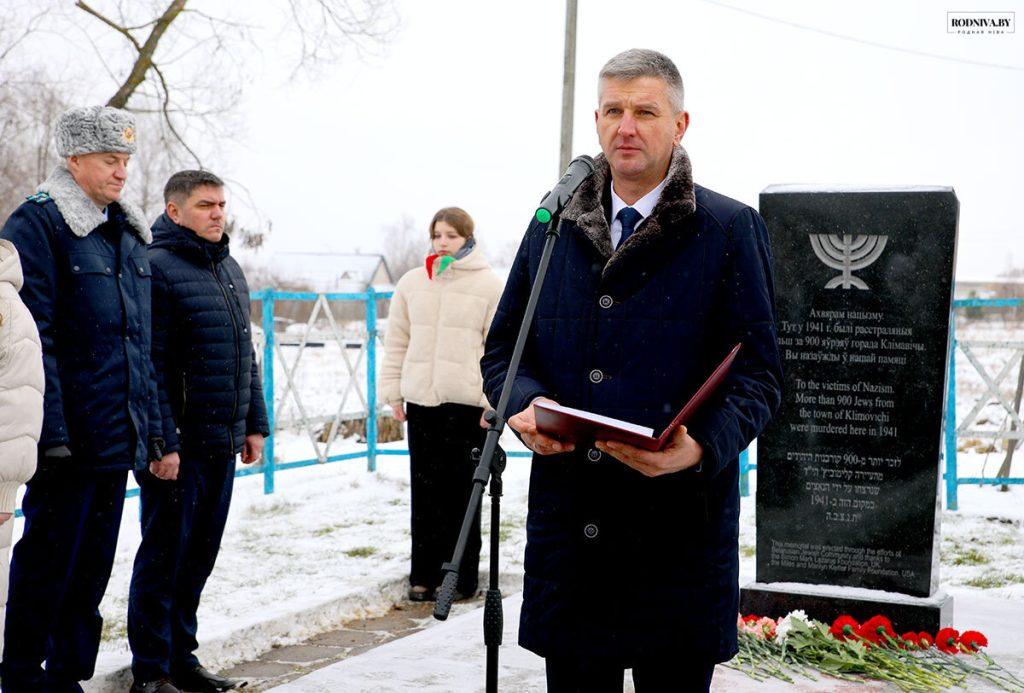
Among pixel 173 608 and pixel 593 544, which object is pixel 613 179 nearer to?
pixel 593 544

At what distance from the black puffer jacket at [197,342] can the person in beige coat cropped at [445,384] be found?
1.50 m

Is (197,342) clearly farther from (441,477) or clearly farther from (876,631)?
(876,631)

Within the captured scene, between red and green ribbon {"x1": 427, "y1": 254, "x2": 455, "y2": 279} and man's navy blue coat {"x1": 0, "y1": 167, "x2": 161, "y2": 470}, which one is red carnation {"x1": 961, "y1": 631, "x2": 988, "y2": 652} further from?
Answer: man's navy blue coat {"x1": 0, "y1": 167, "x2": 161, "y2": 470}

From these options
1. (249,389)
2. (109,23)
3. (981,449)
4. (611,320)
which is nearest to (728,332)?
(611,320)

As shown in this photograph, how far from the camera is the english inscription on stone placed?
4.63 meters

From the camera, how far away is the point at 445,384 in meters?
5.89

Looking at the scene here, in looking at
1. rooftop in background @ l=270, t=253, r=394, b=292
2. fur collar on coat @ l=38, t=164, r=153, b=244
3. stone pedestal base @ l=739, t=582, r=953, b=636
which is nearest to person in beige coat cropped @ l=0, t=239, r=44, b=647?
fur collar on coat @ l=38, t=164, r=153, b=244

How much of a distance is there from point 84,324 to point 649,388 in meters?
2.18

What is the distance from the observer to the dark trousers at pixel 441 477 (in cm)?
595

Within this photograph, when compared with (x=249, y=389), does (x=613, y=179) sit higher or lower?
higher

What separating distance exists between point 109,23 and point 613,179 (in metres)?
14.2

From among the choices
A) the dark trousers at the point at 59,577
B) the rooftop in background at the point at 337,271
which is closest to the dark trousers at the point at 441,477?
the dark trousers at the point at 59,577

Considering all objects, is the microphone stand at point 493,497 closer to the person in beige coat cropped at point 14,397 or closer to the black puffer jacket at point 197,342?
the person in beige coat cropped at point 14,397

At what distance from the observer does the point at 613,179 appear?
2.65 m
